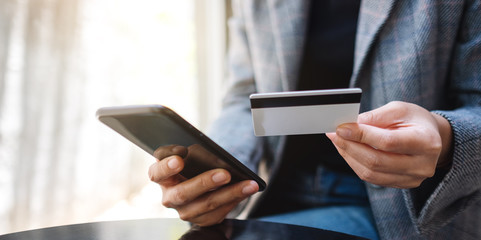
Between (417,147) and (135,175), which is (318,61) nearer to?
(417,147)

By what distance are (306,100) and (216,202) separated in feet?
0.72

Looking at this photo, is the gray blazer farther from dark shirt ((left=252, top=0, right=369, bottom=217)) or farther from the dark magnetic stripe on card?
the dark magnetic stripe on card

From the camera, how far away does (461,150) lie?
460 millimetres

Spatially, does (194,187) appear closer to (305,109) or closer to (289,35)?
(305,109)

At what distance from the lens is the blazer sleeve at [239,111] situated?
2.34 ft

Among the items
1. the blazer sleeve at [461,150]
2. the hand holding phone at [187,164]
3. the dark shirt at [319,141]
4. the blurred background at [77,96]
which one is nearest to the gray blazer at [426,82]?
the blazer sleeve at [461,150]

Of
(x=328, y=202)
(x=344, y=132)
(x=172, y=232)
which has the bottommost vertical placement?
(x=328, y=202)

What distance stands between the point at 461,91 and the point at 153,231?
1.96 feet

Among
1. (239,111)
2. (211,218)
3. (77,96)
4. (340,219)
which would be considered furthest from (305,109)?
(77,96)

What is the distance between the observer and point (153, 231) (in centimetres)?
45

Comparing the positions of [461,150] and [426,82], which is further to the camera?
[426,82]

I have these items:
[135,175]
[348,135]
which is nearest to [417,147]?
[348,135]

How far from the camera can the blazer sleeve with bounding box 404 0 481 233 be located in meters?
0.46

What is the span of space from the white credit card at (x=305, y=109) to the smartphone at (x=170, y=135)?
67 mm
